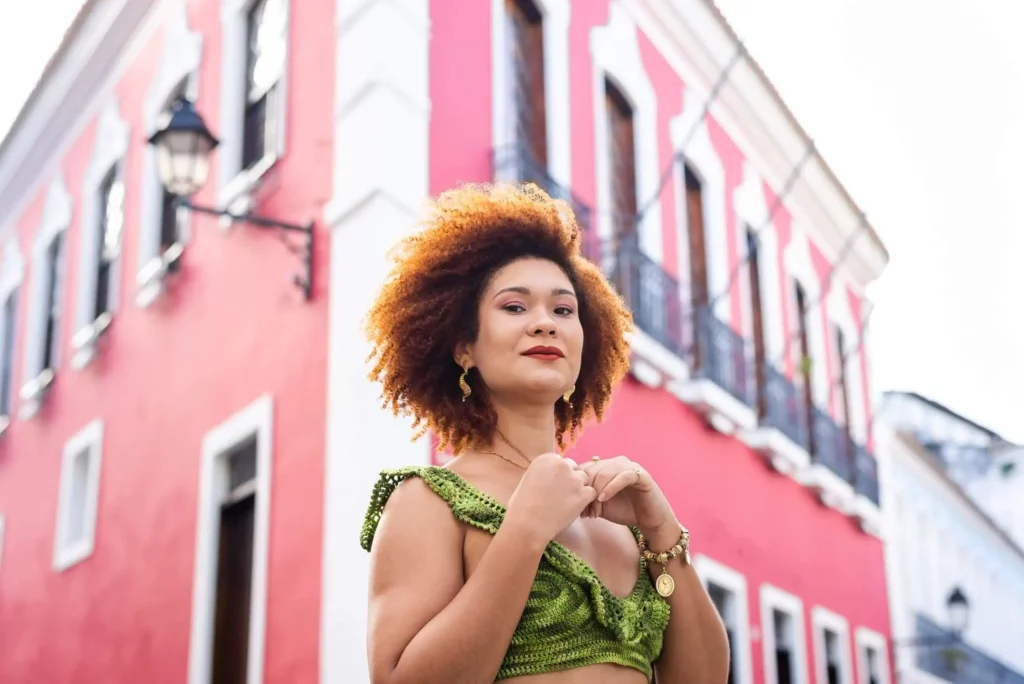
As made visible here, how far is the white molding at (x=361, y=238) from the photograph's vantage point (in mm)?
7629

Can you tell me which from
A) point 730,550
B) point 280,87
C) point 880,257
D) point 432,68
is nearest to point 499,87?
point 432,68

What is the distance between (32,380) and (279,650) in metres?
7.06

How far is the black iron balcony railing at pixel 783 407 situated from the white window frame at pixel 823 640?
1.75 m

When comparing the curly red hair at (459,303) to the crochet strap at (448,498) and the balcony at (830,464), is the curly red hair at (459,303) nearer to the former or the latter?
the crochet strap at (448,498)

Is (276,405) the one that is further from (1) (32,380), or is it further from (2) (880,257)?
Result: (2) (880,257)

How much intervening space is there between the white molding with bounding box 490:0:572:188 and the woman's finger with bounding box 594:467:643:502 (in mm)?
6746

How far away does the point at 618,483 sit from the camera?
8.92 feet

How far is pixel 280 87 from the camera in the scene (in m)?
9.73

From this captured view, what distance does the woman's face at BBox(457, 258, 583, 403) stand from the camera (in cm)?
294

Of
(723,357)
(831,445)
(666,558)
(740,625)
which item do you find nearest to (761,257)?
(831,445)

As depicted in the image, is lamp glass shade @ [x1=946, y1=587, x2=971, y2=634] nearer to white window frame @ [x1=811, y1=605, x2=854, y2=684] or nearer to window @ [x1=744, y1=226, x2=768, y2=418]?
white window frame @ [x1=811, y1=605, x2=854, y2=684]

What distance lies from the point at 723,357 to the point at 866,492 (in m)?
4.33

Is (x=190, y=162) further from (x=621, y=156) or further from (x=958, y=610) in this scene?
(x=958, y=610)

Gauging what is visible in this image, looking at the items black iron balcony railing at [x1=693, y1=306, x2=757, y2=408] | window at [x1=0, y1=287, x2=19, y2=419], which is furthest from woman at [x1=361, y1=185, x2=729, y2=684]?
window at [x1=0, y1=287, x2=19, y2=419]
